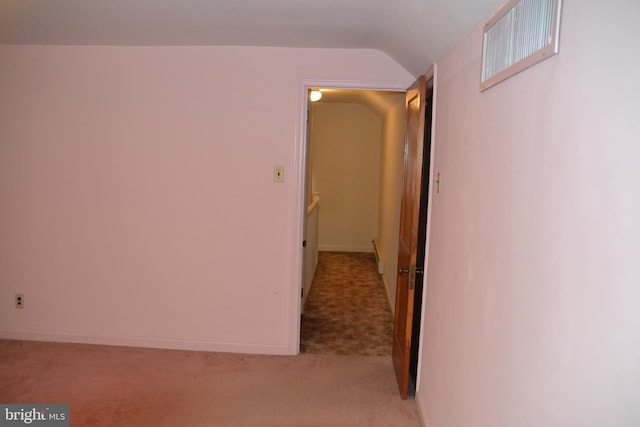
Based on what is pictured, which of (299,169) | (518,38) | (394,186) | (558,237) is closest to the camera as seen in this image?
(558,237)

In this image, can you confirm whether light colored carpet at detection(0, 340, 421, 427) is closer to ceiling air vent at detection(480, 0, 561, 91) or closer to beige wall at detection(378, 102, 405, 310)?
beige wall at detection(378, 102, 405, 310)

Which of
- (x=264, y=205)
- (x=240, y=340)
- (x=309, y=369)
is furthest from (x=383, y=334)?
(x=264, y=205)

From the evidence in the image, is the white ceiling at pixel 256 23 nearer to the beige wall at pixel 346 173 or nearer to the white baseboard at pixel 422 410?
the white baseboard at pixel 422 410

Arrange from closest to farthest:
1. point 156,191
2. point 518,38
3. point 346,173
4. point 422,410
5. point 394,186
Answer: point 518,38, point 422,410, point 156,191, point 394,186, point 346,173

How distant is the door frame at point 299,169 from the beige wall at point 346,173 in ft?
13.5

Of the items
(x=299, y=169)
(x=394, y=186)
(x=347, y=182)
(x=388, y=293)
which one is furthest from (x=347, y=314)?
(x=347, y=182)

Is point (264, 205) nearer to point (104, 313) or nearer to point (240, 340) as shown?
point (240, 340)

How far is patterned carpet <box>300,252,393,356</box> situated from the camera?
382cm

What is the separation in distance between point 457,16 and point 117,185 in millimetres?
2731

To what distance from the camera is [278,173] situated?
11.4 feet

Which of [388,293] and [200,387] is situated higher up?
[388,293]

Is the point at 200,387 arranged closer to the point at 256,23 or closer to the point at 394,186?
the point at 256,23

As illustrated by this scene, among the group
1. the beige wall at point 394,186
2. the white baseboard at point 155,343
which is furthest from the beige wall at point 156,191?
the beige wall at point 394,186

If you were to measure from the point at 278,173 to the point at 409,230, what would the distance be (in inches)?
42.8
